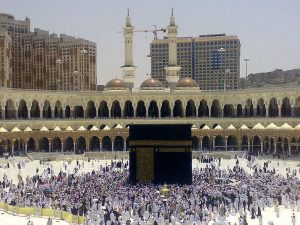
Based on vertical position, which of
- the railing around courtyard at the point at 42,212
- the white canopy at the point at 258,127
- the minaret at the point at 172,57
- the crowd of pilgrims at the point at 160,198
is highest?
the minaret at the point at 172,57

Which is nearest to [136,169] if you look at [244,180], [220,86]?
[244,180]

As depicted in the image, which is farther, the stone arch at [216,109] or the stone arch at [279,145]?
the stone arch at [216,109]

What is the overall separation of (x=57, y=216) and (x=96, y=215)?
2223 mm

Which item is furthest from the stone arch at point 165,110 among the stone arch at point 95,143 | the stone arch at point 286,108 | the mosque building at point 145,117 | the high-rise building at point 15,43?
the high-rise building at point 15,43

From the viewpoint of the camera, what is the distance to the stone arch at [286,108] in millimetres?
48100

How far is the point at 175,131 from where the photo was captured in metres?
28.7

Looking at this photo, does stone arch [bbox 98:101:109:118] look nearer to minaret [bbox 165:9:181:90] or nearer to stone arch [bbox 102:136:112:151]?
stone arch [bbox 102:136:112:151]

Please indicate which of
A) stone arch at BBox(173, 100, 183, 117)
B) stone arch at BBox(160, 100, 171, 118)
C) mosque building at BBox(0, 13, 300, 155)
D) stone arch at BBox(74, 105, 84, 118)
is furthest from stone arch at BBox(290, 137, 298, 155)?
stone arch at BBox(74, 105, 84, 118)

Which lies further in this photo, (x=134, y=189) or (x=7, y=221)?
(x=134, y=189)

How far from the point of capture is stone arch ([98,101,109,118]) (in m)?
54.3

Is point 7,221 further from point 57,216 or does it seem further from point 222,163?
point 222,163

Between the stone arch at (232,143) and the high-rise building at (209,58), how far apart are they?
62460mm

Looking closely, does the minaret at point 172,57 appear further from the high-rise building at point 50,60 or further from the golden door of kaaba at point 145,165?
the golden door of kaaba at point 145,165

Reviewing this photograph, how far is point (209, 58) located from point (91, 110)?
63711 mm
